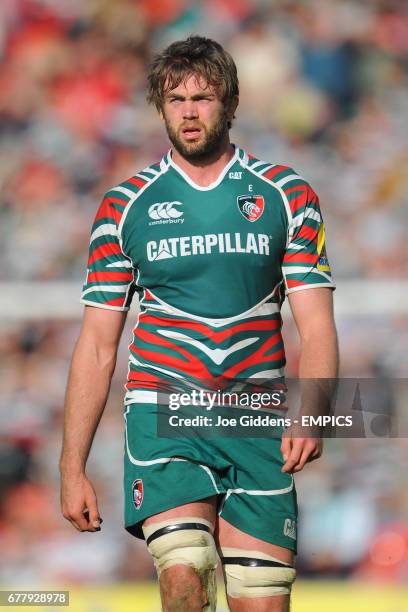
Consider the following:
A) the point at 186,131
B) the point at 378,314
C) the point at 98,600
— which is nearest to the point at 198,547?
the point at 186,131

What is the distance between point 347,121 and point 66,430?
5005mm

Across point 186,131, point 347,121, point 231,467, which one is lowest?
point 231,467

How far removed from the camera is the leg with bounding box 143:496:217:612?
3.99 m

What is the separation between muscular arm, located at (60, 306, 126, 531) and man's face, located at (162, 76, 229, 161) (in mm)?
705

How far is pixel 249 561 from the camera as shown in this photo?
4.22m

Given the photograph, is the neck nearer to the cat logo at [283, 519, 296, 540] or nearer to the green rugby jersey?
the green rugby jersey

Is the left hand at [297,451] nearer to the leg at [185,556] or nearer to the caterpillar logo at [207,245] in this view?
the leg at [185,556]

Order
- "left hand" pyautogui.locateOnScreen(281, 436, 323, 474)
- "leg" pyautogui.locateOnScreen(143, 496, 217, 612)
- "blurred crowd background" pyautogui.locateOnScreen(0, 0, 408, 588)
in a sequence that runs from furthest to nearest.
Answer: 1. "blurred crowd background" pyautogui.locateOnScreen(0, 0, 408, 588)
2. "left hand" pyautogui.locateOnScreen(281, 436, 323, 474)
3. "leg" pyautogui.locateOnScreen(143, 496, 217, 612)

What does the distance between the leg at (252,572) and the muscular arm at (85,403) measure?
0.49m

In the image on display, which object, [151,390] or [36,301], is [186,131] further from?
[36,301]

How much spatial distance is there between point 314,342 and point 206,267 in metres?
0.49

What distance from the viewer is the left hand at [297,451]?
411 cm

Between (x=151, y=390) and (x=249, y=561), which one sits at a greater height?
(x=151, y=390)

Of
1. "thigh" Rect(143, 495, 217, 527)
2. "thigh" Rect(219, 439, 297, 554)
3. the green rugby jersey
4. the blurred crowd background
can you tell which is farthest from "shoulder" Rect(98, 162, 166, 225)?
the blurred crowd background
